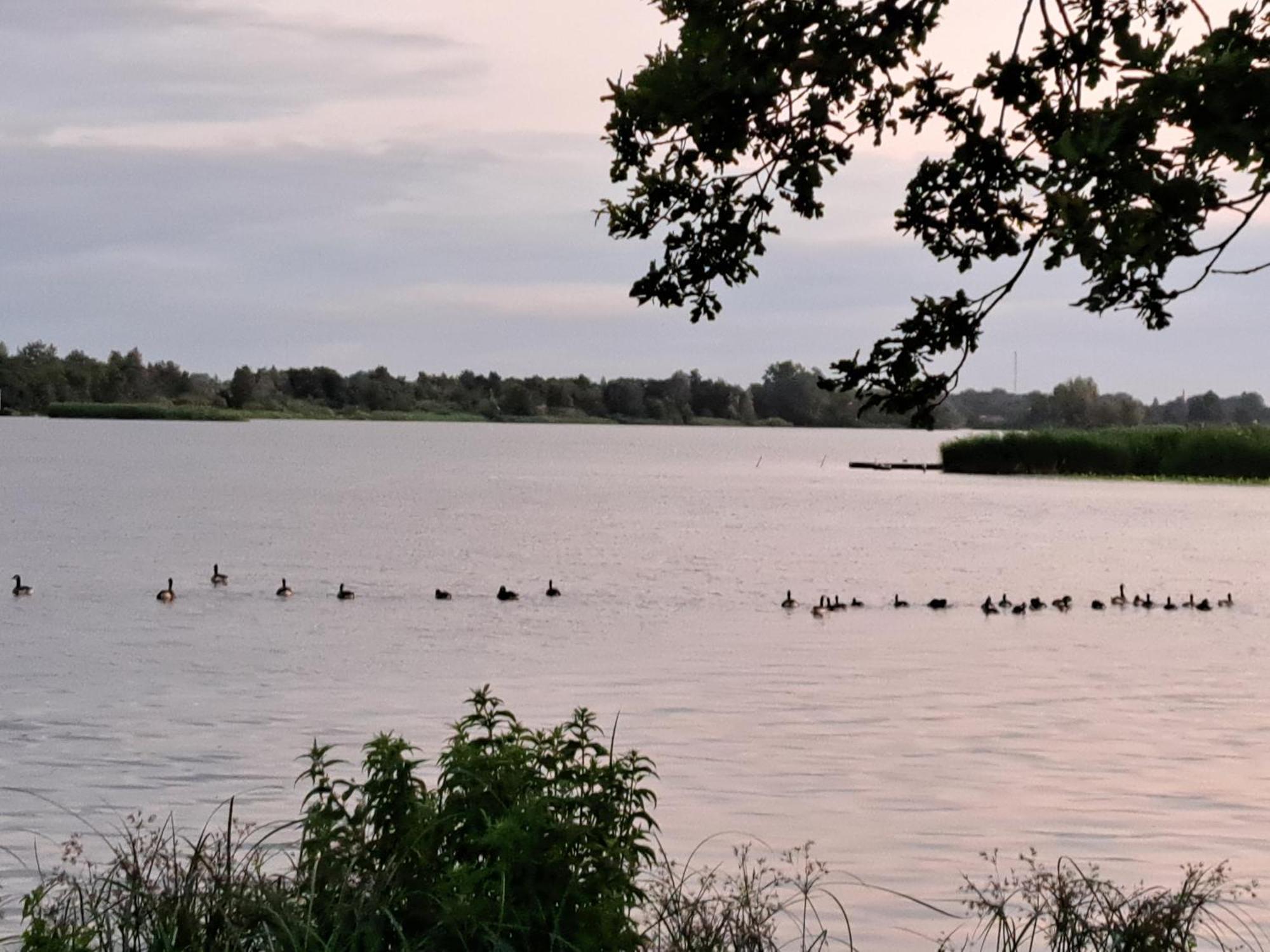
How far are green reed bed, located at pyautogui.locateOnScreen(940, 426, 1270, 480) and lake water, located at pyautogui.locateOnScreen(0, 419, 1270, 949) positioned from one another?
1744 cm

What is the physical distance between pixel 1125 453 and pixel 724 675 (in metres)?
68.1

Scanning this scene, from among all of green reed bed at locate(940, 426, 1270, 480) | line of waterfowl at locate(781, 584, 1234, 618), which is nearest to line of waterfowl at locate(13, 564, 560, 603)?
line of waterfowl at locate(781, 584, 1234, 618)

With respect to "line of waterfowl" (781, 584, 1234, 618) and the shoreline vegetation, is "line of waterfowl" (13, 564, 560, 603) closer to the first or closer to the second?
"line of waterfowl" (781, 584, 1234, 618)

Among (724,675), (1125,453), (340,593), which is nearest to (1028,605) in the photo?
(724,675)

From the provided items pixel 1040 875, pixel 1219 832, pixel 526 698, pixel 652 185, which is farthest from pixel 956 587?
pixel 1040 875

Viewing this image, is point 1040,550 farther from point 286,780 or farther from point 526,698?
point 286,780

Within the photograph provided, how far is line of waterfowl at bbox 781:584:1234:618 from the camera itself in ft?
119

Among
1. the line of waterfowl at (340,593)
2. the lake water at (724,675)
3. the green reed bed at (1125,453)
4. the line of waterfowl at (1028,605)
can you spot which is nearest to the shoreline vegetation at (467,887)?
the lake water at (724,675)

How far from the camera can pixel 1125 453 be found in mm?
89562

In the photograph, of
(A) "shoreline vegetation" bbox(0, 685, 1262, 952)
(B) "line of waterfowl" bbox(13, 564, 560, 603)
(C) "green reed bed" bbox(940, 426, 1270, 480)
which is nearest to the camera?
(A) "shoreline vegetation" bbox(0, 685, 1262, 952)

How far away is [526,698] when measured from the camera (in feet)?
79.4

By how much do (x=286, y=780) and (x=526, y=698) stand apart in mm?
7278

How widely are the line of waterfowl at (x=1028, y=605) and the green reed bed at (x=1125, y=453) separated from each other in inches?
1897

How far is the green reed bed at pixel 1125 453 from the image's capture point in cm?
8512
